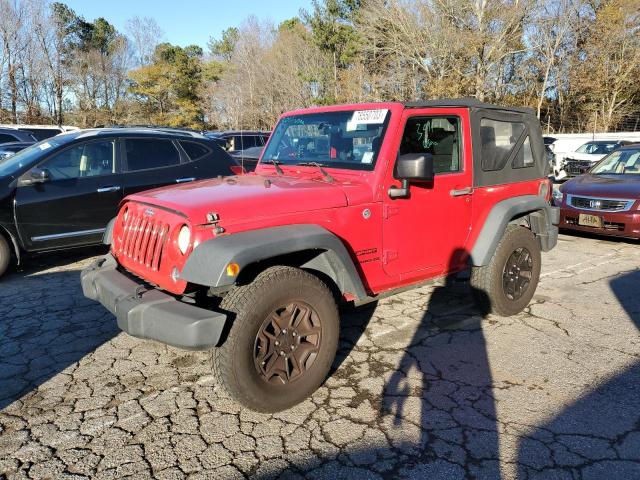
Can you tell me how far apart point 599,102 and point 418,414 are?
1316 inches

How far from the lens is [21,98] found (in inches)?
1369

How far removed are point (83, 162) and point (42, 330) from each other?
8.76ft

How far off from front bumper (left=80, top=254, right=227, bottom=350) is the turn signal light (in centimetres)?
23

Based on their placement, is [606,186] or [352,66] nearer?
[606,186]

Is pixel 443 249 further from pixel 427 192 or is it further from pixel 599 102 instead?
pixel 599 102

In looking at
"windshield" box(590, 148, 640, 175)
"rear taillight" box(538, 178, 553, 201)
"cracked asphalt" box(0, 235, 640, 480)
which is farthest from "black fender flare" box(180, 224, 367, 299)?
"windshield" box(590, 148, 640, 175)

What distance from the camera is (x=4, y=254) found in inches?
218

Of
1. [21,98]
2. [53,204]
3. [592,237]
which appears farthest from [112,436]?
[21,98]

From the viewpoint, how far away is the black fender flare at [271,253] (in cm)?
253

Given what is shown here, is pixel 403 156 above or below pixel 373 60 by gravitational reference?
below

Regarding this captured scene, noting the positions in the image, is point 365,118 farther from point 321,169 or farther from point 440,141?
point 440,141

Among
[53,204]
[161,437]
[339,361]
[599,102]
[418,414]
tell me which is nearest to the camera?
[161,437]

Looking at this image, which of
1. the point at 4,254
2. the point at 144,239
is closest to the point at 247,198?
the point at 144,239

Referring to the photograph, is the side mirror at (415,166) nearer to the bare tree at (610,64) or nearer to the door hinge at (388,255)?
the door hinge at (388,255)
